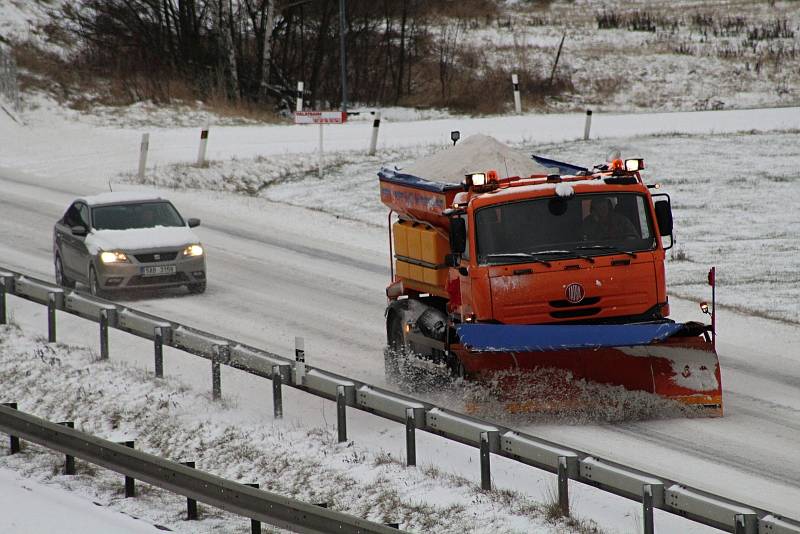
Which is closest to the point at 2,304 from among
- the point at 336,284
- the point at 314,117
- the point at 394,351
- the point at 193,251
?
the point at 193,251

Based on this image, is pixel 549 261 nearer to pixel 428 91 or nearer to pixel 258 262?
pixel 258 262

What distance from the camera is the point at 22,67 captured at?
38.1 meters

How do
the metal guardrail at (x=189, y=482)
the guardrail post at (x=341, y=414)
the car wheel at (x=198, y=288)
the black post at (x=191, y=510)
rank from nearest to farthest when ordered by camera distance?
the metal guardrail at (x=189, y=482) → the black post at (x=191, y=510) → the guardrail post at (x=341, y=414) → the car wheel at (x=198, y=288)

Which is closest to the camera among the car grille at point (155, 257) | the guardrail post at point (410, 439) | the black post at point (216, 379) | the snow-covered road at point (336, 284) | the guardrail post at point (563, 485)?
the guardrail post at point (563, 485)

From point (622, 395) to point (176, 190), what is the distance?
691 inches

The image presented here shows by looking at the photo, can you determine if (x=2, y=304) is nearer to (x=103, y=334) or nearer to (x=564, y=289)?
(x=103, y=334)

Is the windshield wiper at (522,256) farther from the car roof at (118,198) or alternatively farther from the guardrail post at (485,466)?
the car roof at (118,198)

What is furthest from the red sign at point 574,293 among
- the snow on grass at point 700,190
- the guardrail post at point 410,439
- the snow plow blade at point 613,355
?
the snow on grass at point 700,190

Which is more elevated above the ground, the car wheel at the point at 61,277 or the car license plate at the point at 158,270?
the car license plate at the point at 158,270

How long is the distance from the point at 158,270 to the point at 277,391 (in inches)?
268

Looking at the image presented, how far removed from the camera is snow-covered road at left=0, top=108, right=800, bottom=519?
1138 cm

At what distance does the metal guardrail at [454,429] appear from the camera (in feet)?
27.3

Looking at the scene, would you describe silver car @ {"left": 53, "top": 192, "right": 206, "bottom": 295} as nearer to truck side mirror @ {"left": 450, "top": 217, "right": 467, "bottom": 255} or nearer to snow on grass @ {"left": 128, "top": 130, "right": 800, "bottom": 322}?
snow on grass @ {"left": 128, "top": 130, "right": 800, "bottom": 322}

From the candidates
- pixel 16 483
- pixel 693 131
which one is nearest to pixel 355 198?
pixel 693 131
